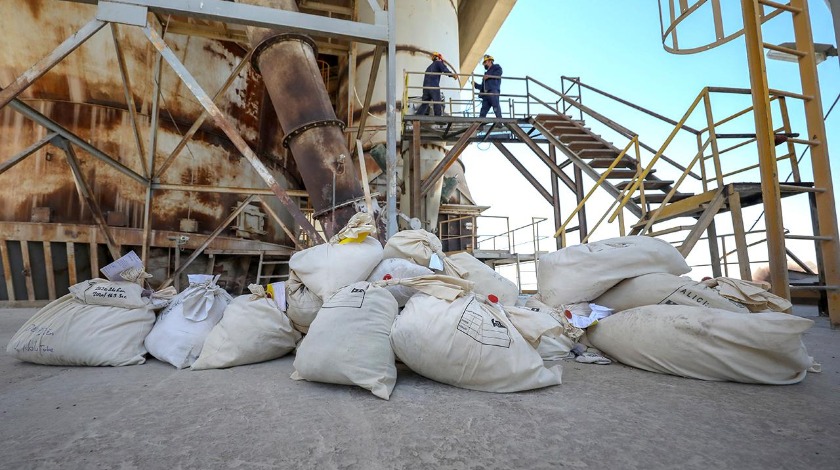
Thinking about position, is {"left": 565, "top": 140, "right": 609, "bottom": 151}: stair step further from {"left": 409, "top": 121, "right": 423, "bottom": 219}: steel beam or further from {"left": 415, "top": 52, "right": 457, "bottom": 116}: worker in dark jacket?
{"left": 409, "top": 121, "right": 423, "bottom": 219}: steel beam

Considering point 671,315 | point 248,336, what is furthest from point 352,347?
point 671,315

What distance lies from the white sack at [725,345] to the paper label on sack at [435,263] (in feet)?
3.88

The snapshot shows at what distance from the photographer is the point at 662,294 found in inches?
93.4

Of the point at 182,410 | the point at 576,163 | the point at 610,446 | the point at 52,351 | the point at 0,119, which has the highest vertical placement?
the point at 0,119

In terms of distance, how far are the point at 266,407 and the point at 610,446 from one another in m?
1.18

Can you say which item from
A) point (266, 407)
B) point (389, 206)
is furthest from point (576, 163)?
point (266, 407)

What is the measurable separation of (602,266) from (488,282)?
75cm

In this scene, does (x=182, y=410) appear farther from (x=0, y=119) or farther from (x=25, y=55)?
(x=25, y=55)

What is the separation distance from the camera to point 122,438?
3.96ft

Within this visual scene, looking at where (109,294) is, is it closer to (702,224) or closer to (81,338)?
(81,338)

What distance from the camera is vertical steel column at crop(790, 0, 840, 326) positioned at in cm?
360

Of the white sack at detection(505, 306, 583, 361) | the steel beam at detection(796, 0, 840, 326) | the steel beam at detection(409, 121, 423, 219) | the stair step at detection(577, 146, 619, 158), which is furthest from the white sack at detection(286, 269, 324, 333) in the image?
the stair step at detection(577, 146, 619, 158)

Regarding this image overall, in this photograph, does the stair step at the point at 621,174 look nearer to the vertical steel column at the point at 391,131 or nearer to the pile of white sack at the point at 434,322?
the pile of white sack at the point at 434,322

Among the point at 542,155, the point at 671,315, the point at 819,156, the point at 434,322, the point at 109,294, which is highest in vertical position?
the point at 542,155
